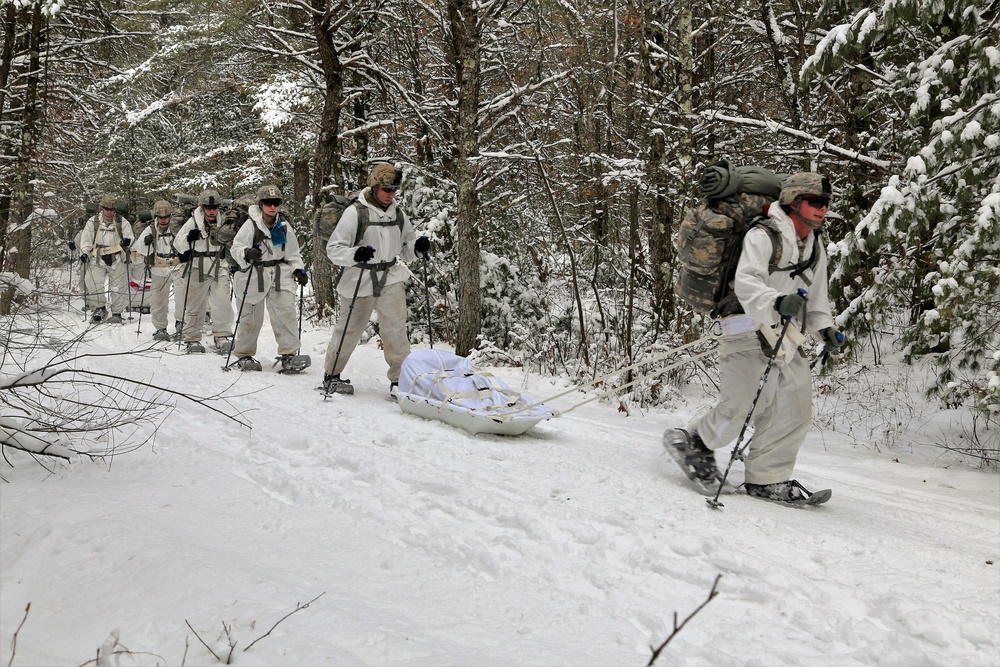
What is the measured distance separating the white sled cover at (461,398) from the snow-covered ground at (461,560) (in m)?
0.41

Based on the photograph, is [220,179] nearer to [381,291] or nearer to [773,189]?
[381,291]

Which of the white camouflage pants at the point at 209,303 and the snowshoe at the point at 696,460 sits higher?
the white camouflage pants at the point at 209,303

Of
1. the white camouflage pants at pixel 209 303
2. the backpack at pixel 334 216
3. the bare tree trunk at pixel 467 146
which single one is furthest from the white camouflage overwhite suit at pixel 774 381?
the white camouflage pants at pixel 209 303

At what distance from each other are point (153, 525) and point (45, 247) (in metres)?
1.95

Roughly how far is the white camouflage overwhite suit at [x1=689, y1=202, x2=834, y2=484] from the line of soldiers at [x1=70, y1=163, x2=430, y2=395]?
417cm

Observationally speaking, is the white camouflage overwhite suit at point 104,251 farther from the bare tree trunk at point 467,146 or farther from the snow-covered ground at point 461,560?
the snow-covered ground at point 461,560

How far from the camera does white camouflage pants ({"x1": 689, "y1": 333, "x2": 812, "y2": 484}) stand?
5.16m

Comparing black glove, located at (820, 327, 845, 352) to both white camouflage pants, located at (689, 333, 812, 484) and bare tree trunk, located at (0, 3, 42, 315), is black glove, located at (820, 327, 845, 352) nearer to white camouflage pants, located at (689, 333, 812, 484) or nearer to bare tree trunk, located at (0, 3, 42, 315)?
white camouflage pants, located at (689, 333, 812, 484)

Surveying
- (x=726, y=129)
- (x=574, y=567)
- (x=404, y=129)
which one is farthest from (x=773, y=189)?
(x=404, y=129)

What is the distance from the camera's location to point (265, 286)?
1010 centimetres

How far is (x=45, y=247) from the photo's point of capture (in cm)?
437

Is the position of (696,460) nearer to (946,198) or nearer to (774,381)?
(774,381)

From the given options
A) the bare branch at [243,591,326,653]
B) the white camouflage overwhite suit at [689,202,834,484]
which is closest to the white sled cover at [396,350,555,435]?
the white camouflage overwhite suit at [689,202,834,484]

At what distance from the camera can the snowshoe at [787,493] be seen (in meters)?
5.04
